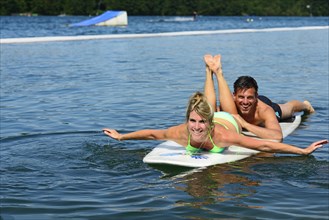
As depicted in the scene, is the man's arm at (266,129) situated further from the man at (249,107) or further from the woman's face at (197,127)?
the woman's face at (197,127)

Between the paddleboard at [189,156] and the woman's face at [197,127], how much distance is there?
0.26 m

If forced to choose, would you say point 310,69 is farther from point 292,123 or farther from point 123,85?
point 292,123

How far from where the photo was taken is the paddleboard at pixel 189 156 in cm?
784

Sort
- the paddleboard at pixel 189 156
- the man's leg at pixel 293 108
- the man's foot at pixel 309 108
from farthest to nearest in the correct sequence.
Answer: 1. the man's foot at pixel 309 108
2. the man's leg at pixel 293 108
3. the paddleboard at pixel 189 156

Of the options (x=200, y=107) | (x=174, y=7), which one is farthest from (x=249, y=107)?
(x=174, y=7)

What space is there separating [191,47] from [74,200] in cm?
2417

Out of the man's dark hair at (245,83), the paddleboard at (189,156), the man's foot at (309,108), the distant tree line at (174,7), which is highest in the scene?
the man's dark hair at (245,83)

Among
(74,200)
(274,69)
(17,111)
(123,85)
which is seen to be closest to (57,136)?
(17,111)

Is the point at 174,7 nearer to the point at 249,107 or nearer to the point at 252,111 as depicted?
the point at 252,111

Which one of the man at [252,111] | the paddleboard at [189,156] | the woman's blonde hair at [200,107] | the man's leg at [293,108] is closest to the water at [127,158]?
the paddleboard at [189,156]

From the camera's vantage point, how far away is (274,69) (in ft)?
67.0

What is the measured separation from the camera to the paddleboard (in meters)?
7.84

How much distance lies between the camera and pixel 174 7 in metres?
136

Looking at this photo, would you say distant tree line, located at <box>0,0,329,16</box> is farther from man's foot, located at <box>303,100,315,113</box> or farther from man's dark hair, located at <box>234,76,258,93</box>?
man's dark hair, located at <box>234,76,258,93</box>
